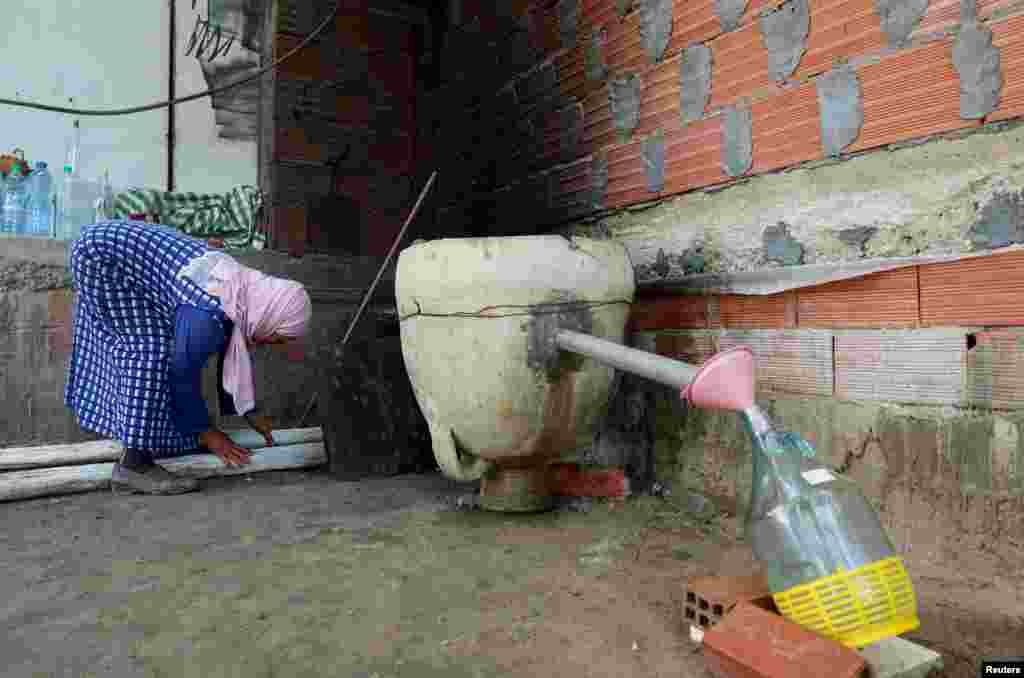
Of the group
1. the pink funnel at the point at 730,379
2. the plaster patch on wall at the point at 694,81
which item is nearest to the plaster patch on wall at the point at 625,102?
the plaster patch on wall at the point at 694,81

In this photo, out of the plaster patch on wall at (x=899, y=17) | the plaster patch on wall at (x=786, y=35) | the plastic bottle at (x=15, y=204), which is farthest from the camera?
the plastic bottle at (x=15, y=204)

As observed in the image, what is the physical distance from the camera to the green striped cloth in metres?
3.58

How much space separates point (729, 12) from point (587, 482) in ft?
5.12

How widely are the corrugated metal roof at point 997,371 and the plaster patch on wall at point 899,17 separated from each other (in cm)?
73

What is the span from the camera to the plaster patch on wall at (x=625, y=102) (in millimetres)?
2457

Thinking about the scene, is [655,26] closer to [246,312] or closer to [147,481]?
[246,312]

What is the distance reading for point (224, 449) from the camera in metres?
2.77

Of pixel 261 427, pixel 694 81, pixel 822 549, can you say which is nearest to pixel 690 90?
pixel 694 81

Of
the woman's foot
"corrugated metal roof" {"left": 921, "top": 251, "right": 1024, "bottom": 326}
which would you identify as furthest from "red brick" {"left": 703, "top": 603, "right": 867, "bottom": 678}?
the woman's foot

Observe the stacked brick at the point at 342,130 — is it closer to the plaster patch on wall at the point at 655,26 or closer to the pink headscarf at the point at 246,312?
the pink headscarf at the point at 246,312

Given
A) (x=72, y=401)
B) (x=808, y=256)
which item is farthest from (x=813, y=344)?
(x=72, y=401)

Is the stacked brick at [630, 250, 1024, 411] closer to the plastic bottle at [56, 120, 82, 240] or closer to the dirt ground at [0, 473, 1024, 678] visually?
the dirt ground at [0, 473, 1024, 678]

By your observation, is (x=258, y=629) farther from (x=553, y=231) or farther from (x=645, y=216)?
(x=553, y=231)

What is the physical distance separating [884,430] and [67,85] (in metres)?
5.67
